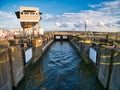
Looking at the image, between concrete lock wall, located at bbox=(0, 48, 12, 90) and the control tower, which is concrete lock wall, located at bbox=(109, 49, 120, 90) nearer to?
concrete lock wall, located at bbox=(0, 48, 12, 90)

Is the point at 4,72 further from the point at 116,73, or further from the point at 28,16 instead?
the point at 28,16

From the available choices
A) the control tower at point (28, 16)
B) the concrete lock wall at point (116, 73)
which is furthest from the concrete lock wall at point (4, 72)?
the control tower at point (28, 16)

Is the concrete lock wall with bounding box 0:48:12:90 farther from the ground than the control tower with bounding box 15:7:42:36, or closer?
Answer: closer

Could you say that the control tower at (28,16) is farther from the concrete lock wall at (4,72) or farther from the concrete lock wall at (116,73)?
the concrete lock wall at (116,73)

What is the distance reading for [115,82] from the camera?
9.80 metres

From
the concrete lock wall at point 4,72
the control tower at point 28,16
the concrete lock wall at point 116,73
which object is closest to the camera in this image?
the concrete lock wall at point 116,73

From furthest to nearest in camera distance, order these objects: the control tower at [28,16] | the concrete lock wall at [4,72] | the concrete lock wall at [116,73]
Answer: the control tower at [28,16] < the concrete lock wall at [4,72] < the concrete lock wall at [116,73]

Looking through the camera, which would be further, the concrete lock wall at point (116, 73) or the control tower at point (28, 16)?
the control tower at point (28, 16)

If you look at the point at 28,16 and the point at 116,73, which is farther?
the point at 28,16

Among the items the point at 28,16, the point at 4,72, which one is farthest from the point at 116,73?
the point at 28,16

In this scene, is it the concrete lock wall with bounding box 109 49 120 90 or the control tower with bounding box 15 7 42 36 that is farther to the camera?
the control tower with bounding box 15 7 42 36

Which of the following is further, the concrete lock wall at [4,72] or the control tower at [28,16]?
the control tower at [28,16]

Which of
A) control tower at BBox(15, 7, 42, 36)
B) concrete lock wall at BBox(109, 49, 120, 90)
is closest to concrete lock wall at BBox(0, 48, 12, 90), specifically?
concrete lock wall at BBox(109, 49, 120, 90)

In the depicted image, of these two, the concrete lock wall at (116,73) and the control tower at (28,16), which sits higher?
the control tower at (28,16)
